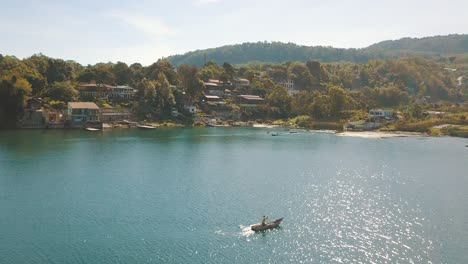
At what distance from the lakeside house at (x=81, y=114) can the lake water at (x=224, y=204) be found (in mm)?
27279

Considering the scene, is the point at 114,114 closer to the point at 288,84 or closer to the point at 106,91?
the point at 106,91

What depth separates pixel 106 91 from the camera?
127000 millimetres

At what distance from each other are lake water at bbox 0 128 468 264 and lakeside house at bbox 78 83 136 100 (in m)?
44.6

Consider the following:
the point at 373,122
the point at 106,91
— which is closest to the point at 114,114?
the point at 106,91

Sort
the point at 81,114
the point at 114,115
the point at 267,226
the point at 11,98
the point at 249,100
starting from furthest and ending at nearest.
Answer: the point at 249,100, the point at 114,115, the point at 81,114, the point at 11,98, the point at 267,226

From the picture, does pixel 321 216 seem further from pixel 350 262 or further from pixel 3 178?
pixel 3 178

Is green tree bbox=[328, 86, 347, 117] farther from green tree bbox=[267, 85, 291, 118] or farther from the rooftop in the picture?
the rooftop

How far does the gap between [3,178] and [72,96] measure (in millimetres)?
67345

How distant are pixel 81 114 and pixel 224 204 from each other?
3054 inches

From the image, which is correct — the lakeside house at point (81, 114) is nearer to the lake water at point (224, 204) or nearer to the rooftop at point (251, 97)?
the lake water at point (224, 204)

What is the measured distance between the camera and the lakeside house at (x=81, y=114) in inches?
4277

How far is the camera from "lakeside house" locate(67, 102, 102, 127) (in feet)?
356

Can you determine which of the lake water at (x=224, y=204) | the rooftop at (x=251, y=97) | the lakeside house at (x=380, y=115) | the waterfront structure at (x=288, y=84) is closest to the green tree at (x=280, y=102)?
the rooftop at (x=251, y=97)

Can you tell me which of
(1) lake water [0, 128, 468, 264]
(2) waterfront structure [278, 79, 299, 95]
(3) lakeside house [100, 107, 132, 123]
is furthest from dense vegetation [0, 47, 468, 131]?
(1) lake water [0, 128, 468, 264]
